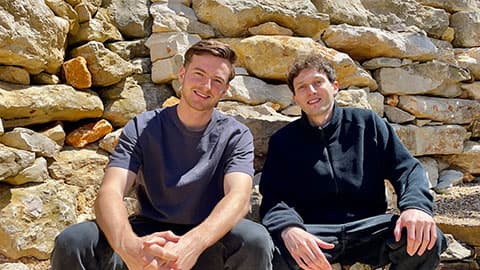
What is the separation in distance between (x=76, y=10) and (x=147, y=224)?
180cm

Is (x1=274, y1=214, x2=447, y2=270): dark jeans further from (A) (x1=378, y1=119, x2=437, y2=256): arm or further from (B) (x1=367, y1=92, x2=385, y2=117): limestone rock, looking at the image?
(B) (x1=367, y1=92, x2=385, y2=117): limestone rock

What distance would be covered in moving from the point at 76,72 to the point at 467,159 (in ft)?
11.1

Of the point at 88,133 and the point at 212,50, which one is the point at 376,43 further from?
the point at 88,133

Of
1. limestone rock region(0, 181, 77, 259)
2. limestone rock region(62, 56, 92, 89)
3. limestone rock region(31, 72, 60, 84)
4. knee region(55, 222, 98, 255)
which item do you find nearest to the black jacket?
knee region(55, 222, 98, 255)

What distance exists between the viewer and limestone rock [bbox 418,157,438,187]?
4102mm

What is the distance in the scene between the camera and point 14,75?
9.64 ft

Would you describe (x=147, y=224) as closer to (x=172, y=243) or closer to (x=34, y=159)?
(x=172, y=243)

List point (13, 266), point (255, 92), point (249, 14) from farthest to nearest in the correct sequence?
point (249, 14), point (255, 92), point (13, 266)

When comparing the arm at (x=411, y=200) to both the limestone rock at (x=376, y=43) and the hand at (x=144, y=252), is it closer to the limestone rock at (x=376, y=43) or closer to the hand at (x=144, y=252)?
the hand at (x=144, y=252)

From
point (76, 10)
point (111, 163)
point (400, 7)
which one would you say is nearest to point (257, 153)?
point (111, 163)

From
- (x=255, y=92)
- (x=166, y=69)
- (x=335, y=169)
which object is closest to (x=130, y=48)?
(x=166, y=69)

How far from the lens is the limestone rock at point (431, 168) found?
410 cm

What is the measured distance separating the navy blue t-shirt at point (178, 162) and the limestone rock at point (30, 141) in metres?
0.92

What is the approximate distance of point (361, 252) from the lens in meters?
2.31
